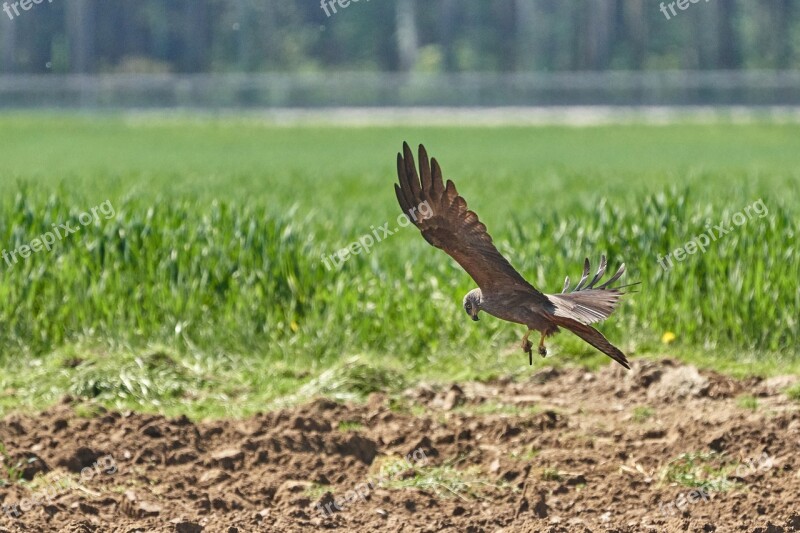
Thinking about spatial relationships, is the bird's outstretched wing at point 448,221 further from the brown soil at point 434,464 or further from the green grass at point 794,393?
the green grass at point 794,393

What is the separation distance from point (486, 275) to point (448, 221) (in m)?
0.22

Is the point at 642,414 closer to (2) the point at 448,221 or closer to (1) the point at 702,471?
(1) the point at 702,471

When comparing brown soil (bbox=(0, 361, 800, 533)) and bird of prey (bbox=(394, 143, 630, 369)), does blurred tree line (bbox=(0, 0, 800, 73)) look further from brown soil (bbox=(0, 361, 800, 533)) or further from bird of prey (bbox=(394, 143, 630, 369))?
bird of prey (bbox=(394, 143, 630, 369))

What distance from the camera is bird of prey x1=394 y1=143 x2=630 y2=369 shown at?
11.8 ft

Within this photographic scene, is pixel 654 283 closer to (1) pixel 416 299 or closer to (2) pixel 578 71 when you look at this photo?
(1) pixel 416 299

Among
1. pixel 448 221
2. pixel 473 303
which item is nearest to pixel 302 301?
pixel 448 221

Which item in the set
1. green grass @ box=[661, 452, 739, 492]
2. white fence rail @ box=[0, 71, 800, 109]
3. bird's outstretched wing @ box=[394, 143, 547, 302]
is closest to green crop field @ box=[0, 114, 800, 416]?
green grass @ box=[661, 452, 739, 492]

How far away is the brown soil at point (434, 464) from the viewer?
17.5 feet

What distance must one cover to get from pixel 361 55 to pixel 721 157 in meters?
25.1

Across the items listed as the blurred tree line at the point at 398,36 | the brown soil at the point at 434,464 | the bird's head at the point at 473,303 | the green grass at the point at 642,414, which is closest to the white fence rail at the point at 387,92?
the blurred tree line at the point at 398,36

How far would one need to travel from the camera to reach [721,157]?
26266mm

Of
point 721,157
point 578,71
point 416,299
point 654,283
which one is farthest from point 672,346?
point 578,71

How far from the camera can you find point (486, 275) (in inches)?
146

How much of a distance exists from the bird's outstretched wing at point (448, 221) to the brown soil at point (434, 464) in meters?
1.87
